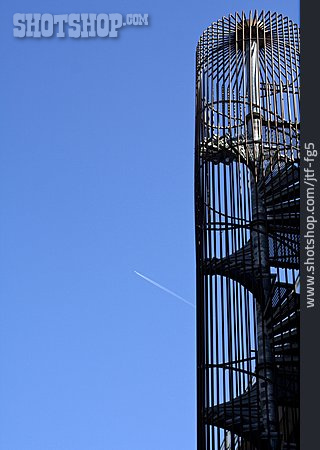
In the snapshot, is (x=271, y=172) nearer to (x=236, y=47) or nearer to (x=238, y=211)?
(x=238, y=211)

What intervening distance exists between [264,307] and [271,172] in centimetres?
255

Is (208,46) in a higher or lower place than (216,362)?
higher

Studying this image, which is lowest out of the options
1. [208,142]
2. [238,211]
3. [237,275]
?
[237,275]

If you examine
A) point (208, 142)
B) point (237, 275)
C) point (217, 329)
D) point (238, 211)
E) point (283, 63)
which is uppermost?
point (283, 63)

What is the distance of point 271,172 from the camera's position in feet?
47.3

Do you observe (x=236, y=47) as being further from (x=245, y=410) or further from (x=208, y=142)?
(x=245, y=410)

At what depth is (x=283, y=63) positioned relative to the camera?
15867mm

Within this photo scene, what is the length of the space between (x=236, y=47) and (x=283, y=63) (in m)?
1.04

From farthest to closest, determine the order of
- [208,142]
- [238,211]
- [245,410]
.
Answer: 1. [208,142]
2. [238,211]
3. [245,410]
